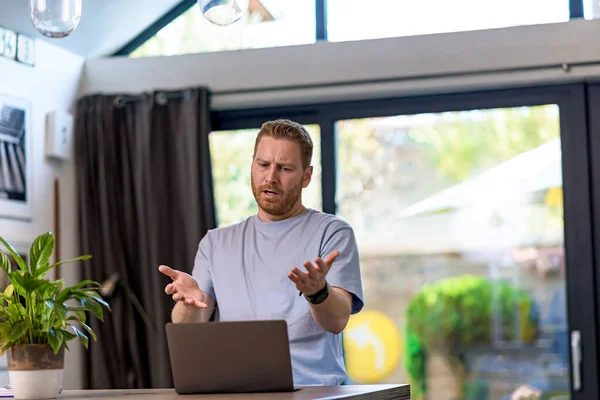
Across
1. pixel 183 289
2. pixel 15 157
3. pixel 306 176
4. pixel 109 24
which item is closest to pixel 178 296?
pixel 183 289

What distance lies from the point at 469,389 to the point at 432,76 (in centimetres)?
148

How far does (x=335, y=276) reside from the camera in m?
2.46

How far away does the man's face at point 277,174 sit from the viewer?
2617 mm

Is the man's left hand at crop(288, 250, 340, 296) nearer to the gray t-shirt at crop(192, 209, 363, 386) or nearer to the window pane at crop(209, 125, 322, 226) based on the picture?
the gray t-shirt at crop(192, 209, 363, 386)

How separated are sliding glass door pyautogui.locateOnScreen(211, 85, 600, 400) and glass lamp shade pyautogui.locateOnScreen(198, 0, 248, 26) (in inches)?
84.4

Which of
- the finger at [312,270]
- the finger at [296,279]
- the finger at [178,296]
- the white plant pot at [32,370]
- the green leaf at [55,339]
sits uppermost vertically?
the finger at [312,270]

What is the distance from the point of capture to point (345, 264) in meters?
2.48

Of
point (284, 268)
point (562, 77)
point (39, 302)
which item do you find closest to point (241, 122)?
point (562, 77)

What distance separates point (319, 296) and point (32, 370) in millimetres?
660

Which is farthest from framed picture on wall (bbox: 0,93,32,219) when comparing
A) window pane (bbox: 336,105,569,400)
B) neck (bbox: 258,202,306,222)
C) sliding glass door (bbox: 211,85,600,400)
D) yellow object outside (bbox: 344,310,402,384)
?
neck (bbox: 258,202,306,222)

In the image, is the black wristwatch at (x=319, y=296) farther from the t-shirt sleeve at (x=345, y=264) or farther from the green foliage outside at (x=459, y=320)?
the green foliage outside at (x=459, y=320)

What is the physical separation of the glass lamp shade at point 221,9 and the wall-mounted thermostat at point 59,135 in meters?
2.30

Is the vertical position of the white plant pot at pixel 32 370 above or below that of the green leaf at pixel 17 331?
below

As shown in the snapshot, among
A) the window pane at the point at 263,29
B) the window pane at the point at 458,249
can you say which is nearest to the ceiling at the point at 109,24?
the window pane at the point at 263,29
